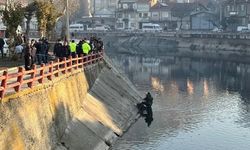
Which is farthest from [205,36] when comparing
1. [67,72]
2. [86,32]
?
[67,72]

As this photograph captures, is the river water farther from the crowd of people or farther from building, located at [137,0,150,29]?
building, located at [137,0,150,29]

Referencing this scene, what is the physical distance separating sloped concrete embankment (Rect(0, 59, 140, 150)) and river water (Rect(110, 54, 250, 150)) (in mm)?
1597

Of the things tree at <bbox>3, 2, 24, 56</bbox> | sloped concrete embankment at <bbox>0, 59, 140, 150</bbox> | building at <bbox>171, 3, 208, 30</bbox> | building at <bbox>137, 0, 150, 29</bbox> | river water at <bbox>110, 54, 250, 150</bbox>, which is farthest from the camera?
building at <bbox>137, 0, 150, 29</bbox>

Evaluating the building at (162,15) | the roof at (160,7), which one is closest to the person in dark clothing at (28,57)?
the building at (162,15)

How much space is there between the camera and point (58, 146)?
22.8 m

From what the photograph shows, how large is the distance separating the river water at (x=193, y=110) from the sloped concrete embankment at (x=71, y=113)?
1597 millimetres

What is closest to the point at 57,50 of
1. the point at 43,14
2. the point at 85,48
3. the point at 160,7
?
the point at 85,48

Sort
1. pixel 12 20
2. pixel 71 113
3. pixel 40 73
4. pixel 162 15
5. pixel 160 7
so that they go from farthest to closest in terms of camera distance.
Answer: pixel 160 7
pixel 162 15
pixel 12 20
pixel 71 113
pixel 40 73

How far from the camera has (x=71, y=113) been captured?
2667 centimetres

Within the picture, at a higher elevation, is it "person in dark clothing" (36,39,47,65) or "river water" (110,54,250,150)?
"person in dark clothing" (36,39,47,65)

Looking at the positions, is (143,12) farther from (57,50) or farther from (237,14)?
(57,50)

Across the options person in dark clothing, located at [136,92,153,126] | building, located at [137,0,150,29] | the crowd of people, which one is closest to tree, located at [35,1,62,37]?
the crowd of people

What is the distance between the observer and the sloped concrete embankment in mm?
18877

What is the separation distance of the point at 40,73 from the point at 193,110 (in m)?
20.8
